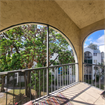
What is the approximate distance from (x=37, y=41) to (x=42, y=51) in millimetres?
802

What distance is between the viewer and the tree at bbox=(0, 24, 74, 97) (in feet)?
14.0

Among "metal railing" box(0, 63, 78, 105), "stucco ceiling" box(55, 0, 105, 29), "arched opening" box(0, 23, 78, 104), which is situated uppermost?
"stucco ceiling" box(55, 0, 105, 29)

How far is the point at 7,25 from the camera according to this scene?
1.50 m

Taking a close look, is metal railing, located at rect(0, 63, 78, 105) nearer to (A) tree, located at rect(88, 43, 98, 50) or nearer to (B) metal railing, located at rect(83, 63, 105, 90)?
(B) metal railing, located at rect(83, 63, 105, 90)

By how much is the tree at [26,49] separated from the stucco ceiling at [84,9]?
280 cm

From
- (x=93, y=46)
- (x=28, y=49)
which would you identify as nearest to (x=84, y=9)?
(x=93, y=46)

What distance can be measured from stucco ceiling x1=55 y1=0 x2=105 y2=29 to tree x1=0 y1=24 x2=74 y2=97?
280cm

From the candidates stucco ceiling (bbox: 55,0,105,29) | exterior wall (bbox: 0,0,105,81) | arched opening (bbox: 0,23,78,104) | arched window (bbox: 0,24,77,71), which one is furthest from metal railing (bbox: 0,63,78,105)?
A: stucco ceiling (bbox: 55,0,105,29)

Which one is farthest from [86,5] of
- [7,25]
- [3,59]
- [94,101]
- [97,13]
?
[3,59]

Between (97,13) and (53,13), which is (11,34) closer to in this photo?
(53,13)

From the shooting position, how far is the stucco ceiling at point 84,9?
207cm

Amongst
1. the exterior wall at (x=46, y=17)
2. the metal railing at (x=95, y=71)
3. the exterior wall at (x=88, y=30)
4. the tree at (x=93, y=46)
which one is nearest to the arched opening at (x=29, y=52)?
the metal railing at (x=95, y=71)

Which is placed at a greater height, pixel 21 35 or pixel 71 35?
pixel 21 35

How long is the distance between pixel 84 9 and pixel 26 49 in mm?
3975
